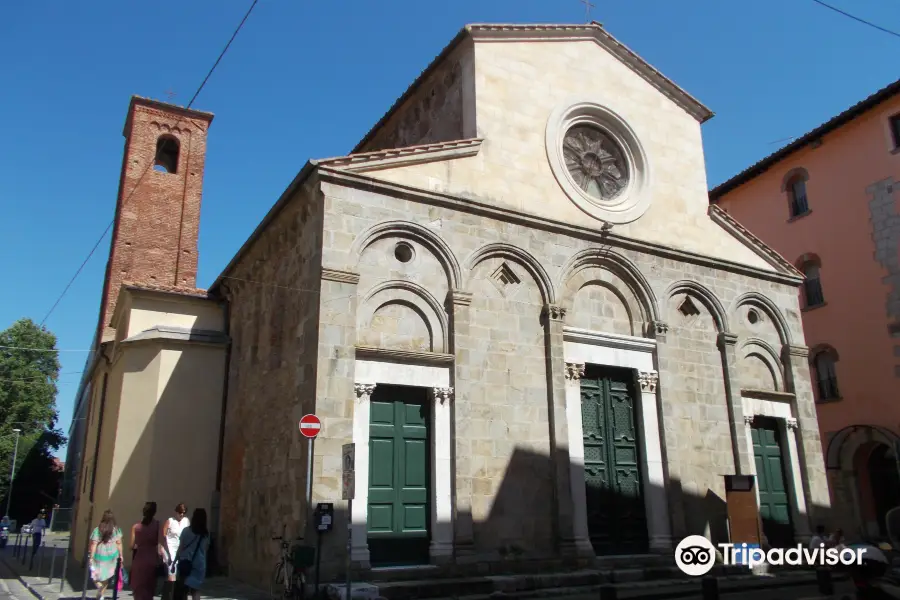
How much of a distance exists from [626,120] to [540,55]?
266 centimetres

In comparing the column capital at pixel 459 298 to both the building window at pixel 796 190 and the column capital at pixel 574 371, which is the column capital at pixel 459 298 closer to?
the column capital at pixel 574 371

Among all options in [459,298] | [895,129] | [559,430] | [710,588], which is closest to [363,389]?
[459,298]

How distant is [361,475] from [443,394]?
6.43 ft

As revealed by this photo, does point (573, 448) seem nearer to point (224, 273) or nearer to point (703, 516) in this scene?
point (703, 516)

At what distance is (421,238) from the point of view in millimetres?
12398

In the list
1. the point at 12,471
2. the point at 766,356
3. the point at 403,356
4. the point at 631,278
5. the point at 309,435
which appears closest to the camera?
the point at 309,435

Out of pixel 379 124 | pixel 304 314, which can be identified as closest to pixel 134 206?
pixel 379 124

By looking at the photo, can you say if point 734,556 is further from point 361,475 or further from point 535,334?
point 361,475

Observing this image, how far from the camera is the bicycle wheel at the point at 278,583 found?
1035cm

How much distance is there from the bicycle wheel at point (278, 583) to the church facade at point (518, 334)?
0.70 metres

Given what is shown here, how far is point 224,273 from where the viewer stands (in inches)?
675

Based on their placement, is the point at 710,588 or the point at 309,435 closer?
the point at 710,588

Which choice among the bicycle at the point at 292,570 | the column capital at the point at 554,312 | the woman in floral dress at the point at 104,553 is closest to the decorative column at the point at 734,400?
the column capital at the point at 554,312

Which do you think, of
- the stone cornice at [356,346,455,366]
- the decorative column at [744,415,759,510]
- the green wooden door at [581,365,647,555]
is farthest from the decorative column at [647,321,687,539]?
the stone cornice at [356,346,455,366]
